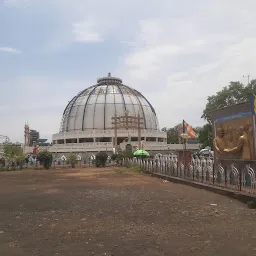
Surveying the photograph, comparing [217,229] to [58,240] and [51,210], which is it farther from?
[51,210]

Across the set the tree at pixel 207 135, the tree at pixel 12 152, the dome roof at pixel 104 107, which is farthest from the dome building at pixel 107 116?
the tree at pixel 12 152

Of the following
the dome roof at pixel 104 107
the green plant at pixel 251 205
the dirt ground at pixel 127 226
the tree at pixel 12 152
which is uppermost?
the dome roof at pixel 104 107

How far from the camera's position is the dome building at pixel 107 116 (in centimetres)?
6138

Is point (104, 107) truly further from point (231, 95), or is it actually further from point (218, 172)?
Result: point (218, 172)

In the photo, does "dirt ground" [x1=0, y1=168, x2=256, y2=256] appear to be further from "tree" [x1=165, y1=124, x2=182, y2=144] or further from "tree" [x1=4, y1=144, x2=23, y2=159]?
"tree" [x1=165, y1=124, x2=182, y2=144]

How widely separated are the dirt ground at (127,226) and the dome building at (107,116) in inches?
1866

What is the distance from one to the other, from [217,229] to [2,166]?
1271 inches

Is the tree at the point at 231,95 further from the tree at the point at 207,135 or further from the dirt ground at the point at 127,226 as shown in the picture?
the dirt ground at the point at 127,226

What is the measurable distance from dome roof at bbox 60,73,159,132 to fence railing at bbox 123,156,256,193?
1974 inches

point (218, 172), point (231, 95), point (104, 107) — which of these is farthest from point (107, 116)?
point (218, 172)

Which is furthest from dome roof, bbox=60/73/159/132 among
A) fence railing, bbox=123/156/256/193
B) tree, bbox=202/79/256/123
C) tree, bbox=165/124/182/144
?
fence railing, bbox=123/156/256/193

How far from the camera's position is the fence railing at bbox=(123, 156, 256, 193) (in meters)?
12.7

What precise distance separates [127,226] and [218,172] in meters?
8.49

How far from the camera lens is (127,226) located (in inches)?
281
